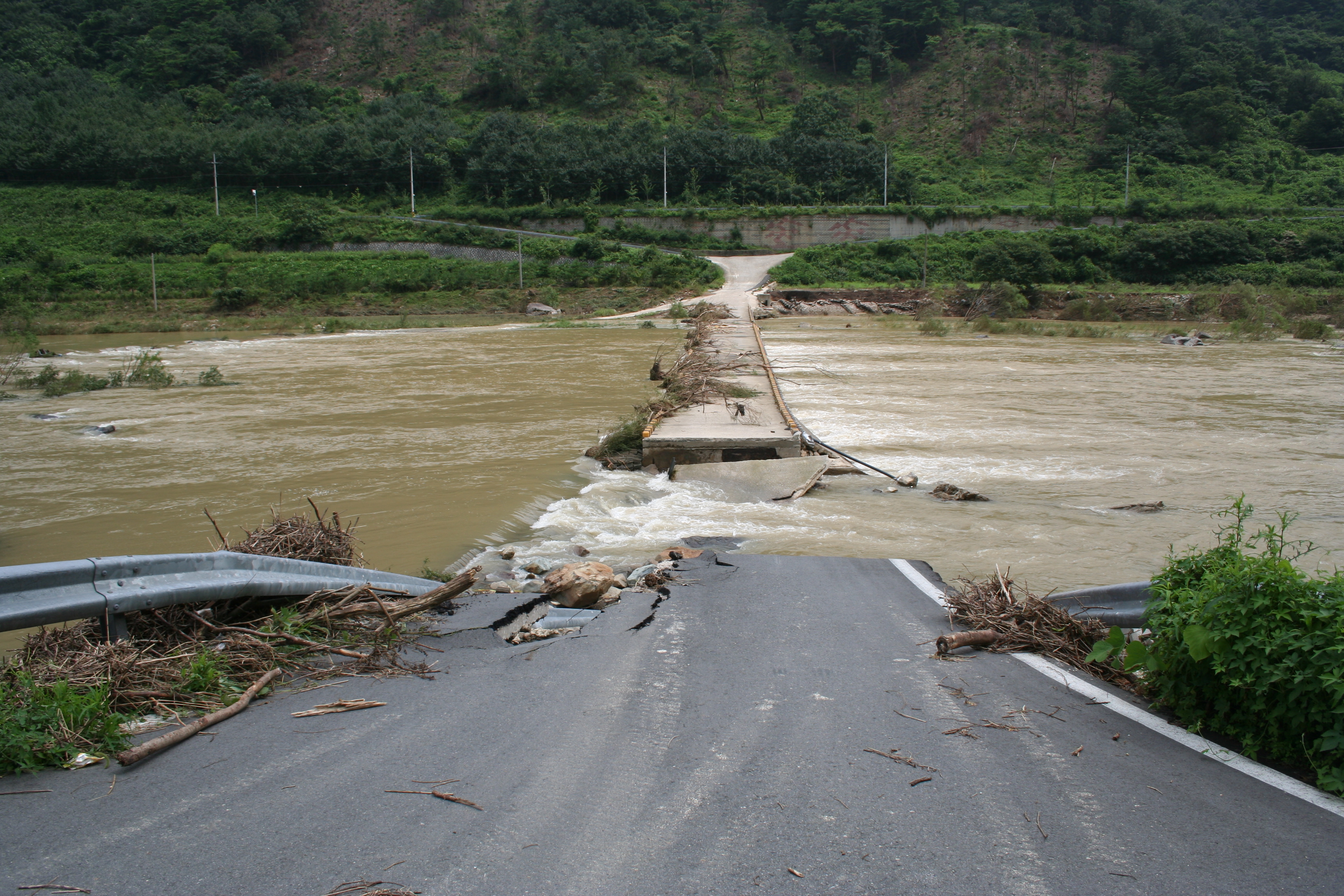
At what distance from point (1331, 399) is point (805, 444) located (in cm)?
1309

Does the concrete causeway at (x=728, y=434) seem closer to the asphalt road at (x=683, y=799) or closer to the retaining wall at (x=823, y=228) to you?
the asphalt road at (x=683, y=799)

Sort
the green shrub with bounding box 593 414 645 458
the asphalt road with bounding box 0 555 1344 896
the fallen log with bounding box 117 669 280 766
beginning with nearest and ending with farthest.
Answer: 1. the asphalt road with bounding box 0 555 1344 896
2. the fallen log with bounding box 117 669 280 766
3. the green shrub with bounding box 593 414 645 458

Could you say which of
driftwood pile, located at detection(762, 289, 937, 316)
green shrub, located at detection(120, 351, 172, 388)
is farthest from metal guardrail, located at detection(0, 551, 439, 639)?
driftwood pile, located at detection(762, 289, 937, 316)

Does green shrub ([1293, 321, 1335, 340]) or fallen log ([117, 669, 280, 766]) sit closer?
fallen log ([117, 669, 280, 766])

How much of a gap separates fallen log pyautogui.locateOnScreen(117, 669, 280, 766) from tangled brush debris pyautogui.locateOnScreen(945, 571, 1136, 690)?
3.69 meters

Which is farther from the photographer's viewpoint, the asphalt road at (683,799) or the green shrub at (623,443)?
the green shrub at (623,443)

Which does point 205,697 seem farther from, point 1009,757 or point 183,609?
point 1009,757

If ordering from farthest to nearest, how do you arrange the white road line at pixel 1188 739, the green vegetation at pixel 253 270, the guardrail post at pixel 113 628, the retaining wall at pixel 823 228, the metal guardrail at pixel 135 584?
the retaining wall at pixel 823 228, the green vegetation at pixel 253 270, the guardrail post at pixel 113 628, the metal guardrail at pixel 135 584, the white road line at pixel 1188 739

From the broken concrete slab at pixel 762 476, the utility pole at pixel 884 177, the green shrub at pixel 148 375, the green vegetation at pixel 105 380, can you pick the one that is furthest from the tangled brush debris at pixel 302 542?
the utility pole at pixel 884 177

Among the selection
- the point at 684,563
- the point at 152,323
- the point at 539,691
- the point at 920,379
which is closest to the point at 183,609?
the point at 539,691

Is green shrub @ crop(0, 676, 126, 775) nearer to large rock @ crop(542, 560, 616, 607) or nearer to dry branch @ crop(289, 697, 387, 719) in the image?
dry branch @ crop(289, 697, 387, 719)

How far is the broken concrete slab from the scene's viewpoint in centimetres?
1013

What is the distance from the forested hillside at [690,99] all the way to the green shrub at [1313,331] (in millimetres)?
41987

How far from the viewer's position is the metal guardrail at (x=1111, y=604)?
5.01 metres
